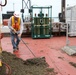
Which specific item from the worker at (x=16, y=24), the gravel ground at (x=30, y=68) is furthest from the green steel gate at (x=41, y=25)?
the gravel ground at (x=30, y=68)

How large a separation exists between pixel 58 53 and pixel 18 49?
1899 mm

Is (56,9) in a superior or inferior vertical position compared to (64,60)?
superior

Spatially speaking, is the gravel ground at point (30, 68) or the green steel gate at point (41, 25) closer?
the gravel ground at point (30, 68)

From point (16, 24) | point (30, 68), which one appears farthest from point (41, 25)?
point (30, 68)

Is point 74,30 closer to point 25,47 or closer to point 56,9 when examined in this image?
point 25,47

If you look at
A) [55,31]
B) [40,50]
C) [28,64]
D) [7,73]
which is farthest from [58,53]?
[55,31]

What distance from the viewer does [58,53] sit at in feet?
32.1

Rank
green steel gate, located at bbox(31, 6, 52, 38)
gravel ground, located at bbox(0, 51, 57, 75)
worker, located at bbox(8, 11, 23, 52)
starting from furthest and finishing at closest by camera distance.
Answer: green steel gate, located at bbox(31, 6, 52, 38)
worker, located at bbox(8, 11, 23, 52)
gravel ground, located at bbox(0, 51, 57, 75)

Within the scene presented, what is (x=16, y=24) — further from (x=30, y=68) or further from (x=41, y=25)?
(x=41, y=25)

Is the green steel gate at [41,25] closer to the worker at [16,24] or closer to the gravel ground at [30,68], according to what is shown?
the worker at [16,24]

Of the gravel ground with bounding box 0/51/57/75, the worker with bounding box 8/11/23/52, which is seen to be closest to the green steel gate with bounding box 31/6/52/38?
the worker with bounding box 8/11/23/52

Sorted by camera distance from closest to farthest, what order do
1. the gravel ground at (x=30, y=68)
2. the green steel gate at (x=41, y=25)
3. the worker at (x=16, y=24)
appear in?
the gravel ground at (x=30, y=68), the worker at (x=16, y=24), the green steel gate at (x=41, y=25)

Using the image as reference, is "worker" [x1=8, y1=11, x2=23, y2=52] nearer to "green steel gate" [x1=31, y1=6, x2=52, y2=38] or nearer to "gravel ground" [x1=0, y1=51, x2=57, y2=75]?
"gravel ground" [x1=0, y1=51, x2=57, y2=75]

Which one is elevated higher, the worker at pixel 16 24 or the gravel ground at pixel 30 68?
the worker at pixel 16 24
